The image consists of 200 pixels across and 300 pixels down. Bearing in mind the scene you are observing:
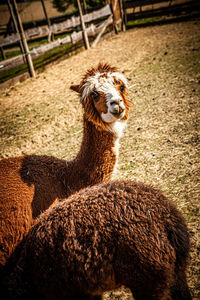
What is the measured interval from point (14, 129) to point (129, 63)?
5.30 m

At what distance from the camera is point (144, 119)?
4.83 m

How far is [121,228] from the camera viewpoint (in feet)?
4.20

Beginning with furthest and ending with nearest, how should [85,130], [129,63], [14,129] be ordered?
[129,63] → [14,129] → [85,130]

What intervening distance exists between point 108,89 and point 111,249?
151 centimetres

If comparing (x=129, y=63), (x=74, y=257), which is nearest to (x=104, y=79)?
(x=74, y=257)

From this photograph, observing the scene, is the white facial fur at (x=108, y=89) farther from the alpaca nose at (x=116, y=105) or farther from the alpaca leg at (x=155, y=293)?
the alpaca leg at (x=155, y=293)

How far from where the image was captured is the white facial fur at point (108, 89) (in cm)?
207

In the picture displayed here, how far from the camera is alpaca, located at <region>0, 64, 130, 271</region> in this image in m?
2.04

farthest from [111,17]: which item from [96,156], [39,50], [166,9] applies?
[96,156]

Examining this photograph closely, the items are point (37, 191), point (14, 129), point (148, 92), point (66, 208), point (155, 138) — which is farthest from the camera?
point (148, 92)

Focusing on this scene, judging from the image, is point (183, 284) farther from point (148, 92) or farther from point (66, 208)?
point (148, 92)

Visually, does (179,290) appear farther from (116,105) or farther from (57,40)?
(57,40)

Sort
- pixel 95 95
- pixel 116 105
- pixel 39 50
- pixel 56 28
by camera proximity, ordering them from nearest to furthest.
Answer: pixel 116 105, pixel 95 95, pixel 39 50, pixel 56 28

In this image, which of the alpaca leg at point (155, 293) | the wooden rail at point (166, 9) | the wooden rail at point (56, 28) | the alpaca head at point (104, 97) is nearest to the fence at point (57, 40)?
the wooden rail at point (56, 28)
